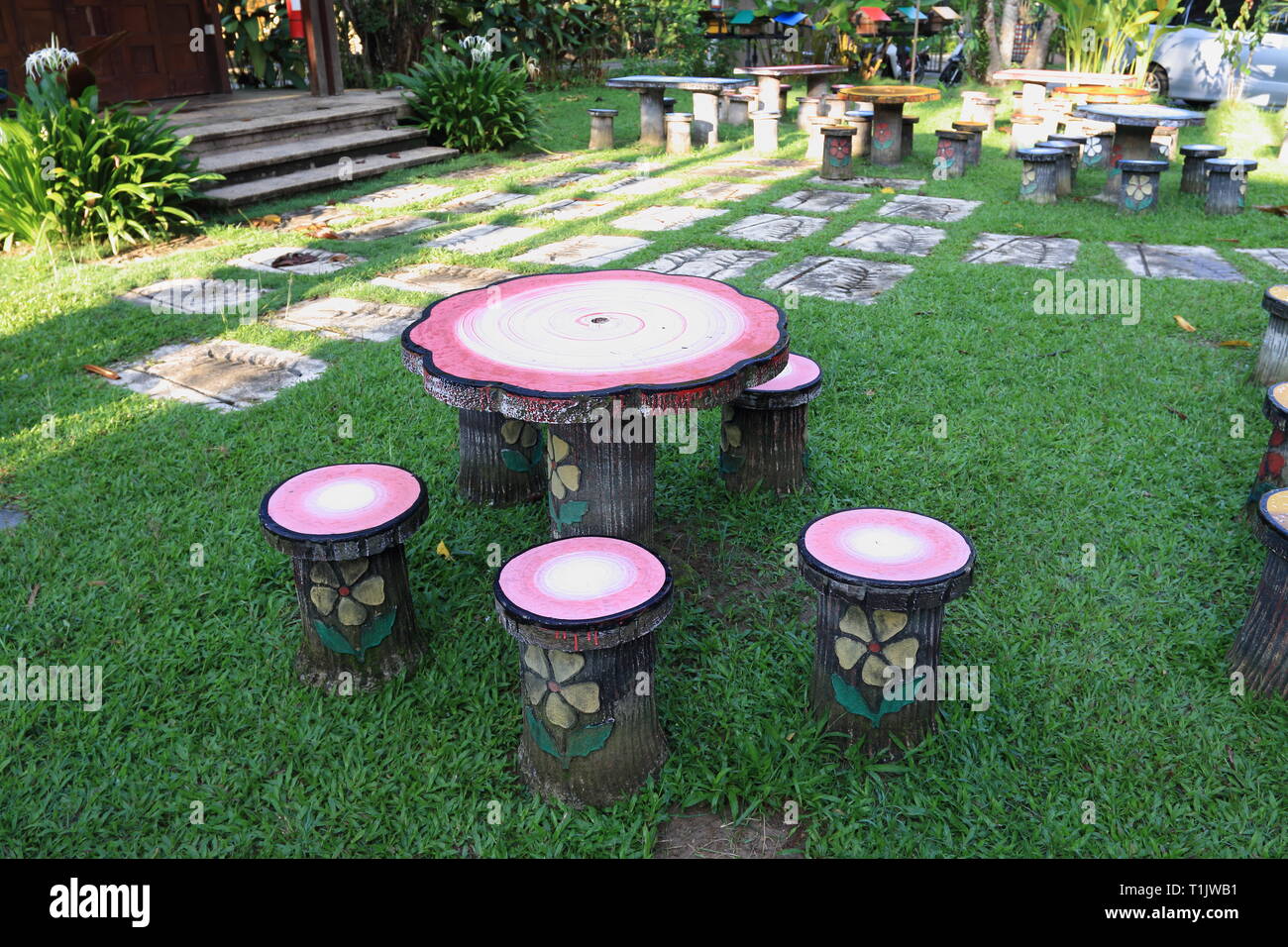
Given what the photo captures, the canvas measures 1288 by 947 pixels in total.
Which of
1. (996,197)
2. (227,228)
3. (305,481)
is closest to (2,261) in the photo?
(227,228)

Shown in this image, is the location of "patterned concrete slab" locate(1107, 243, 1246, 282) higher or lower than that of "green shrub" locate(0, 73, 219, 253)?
lower

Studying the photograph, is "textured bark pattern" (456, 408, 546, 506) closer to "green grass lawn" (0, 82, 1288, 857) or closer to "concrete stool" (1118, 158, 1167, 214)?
"green grass lawn" (0, 82, 1288, 857)

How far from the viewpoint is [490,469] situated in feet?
13.1

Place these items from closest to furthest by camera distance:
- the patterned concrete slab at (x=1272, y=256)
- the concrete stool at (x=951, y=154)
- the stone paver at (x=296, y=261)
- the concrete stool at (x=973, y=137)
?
the stone paver at (x=296, y=261)
the patterned concrete slab at (x=1272, y=256)
the concrete stool at (x=951, y=154)
the concrete stool at (x=973, y=137)

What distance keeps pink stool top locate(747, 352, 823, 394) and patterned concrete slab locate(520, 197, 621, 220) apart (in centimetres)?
481

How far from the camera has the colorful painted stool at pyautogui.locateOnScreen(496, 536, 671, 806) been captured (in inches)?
96.7

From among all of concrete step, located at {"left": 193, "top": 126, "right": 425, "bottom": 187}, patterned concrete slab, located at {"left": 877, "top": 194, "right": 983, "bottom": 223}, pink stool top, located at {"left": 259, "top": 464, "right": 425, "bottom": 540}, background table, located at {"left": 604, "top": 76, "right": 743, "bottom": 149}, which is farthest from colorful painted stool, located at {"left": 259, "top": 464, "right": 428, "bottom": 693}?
background table, located at {"left": 604, "top": 76, "right": 743, "bottom": 149}

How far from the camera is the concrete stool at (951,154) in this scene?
988cm

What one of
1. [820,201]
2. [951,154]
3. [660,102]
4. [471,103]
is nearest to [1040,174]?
[951,154]

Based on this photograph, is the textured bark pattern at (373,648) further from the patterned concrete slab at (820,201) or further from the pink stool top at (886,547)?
the patterned concrete slab at (820,201)

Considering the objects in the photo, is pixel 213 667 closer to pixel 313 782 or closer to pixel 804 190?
pixel 313 782

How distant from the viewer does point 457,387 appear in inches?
116

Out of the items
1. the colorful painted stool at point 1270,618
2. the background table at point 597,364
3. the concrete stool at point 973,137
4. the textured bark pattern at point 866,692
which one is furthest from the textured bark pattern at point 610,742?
the concrete stool at point 973,137

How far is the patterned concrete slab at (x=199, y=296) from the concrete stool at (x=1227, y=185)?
7737mm
